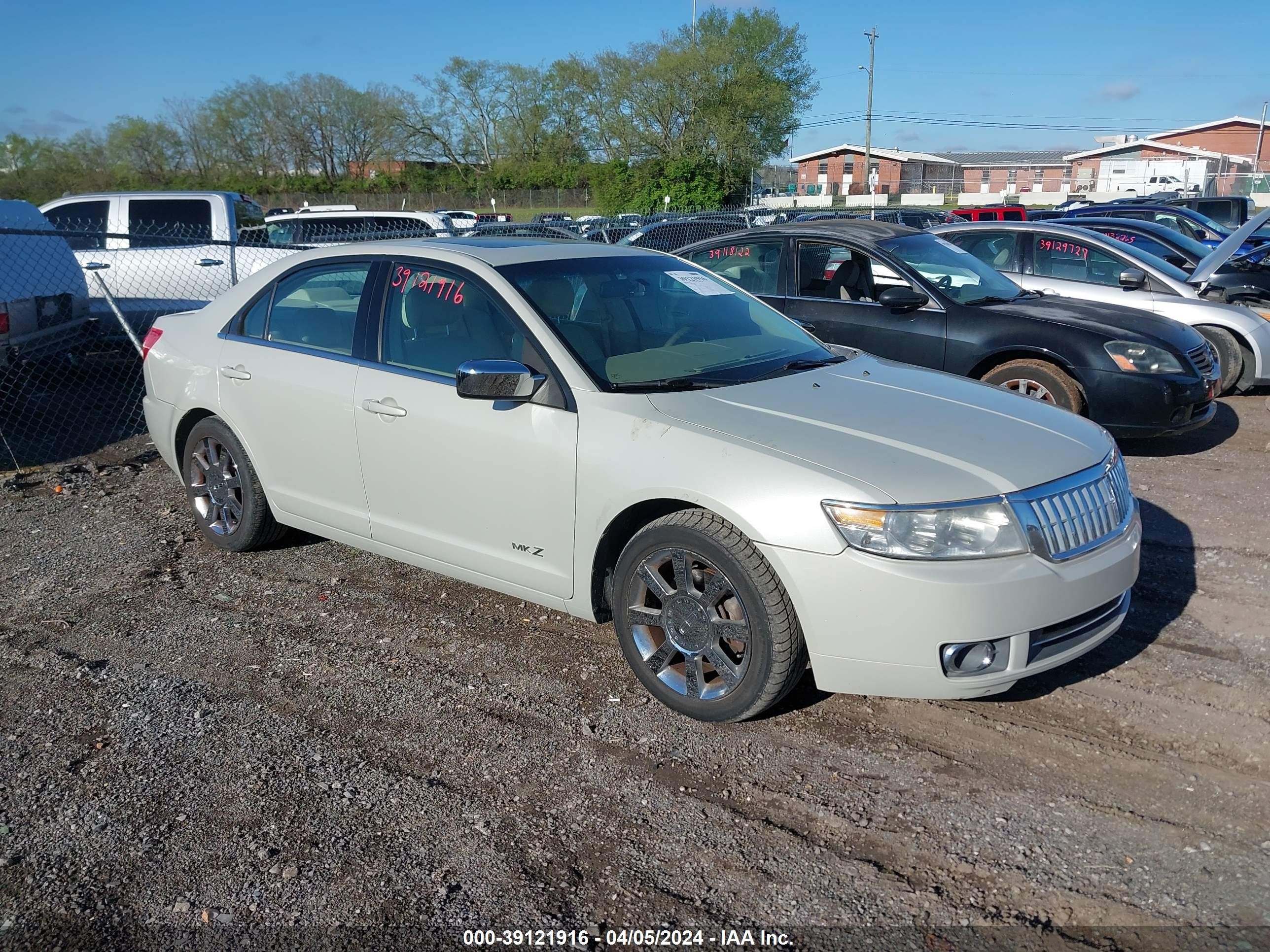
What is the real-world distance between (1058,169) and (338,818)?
85791mm

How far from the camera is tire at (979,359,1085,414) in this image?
6.95 metres

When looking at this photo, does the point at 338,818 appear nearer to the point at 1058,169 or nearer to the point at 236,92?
the point at 236,92

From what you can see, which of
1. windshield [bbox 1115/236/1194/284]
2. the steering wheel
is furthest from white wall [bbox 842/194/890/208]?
the steering wheel

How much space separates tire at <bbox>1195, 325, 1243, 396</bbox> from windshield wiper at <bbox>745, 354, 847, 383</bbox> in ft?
19.3

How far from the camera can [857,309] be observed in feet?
25.0

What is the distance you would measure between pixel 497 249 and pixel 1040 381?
14.0 ft

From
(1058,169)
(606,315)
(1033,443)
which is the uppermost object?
(1058,169)

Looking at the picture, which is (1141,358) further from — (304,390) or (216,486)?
(216,486)

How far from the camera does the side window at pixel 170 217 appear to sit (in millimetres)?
12055

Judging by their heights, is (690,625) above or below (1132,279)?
below

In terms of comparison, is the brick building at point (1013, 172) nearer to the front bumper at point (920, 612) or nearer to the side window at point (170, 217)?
the side window at point (170, 217)

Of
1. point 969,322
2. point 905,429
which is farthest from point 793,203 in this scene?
point 905,429

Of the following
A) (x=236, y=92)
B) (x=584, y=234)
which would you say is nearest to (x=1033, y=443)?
(x=584, y=234)

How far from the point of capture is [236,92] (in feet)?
197
